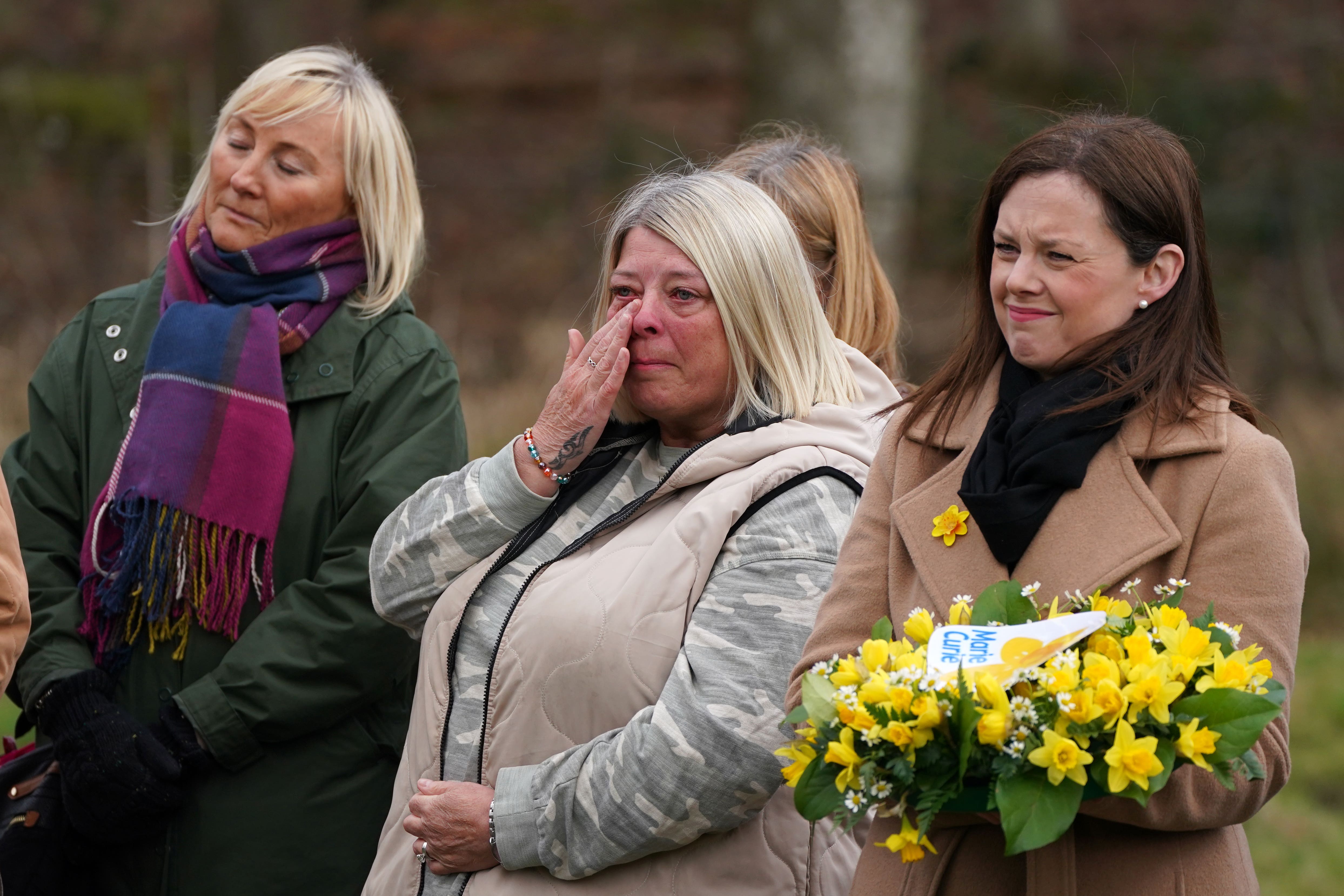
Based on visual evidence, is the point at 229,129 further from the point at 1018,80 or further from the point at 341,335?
the point at 1018,80

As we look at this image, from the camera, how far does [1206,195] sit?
1182 centimetres

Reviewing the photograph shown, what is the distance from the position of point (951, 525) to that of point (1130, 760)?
21.4 inches

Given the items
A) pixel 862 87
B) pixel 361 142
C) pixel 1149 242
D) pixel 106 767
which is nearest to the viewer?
pixel 1149 242

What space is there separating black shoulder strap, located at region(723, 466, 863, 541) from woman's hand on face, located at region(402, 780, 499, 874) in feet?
2.17

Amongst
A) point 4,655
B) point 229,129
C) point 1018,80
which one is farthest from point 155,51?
point 4,655

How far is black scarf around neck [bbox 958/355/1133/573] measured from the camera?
2.16m

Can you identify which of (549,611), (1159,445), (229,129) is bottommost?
(549,611)

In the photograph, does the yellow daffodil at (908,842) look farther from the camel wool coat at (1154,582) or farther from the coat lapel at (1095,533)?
the coat lapel at (1095,533)

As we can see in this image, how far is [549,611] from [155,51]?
1419 cm

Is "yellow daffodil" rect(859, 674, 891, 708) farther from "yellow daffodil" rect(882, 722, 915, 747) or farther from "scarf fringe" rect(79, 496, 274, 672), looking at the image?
"scarf fringe" rect(79, 496, 274, 672)

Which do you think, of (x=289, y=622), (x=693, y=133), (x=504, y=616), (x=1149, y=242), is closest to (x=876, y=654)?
(x=1149, y=242)

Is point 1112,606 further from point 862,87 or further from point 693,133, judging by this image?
point 693,133

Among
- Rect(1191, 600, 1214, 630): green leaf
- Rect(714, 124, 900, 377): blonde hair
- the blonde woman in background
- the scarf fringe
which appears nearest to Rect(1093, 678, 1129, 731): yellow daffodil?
Rect(1191, 600, 1214, 630): green leaf

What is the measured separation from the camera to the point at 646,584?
2.57m
